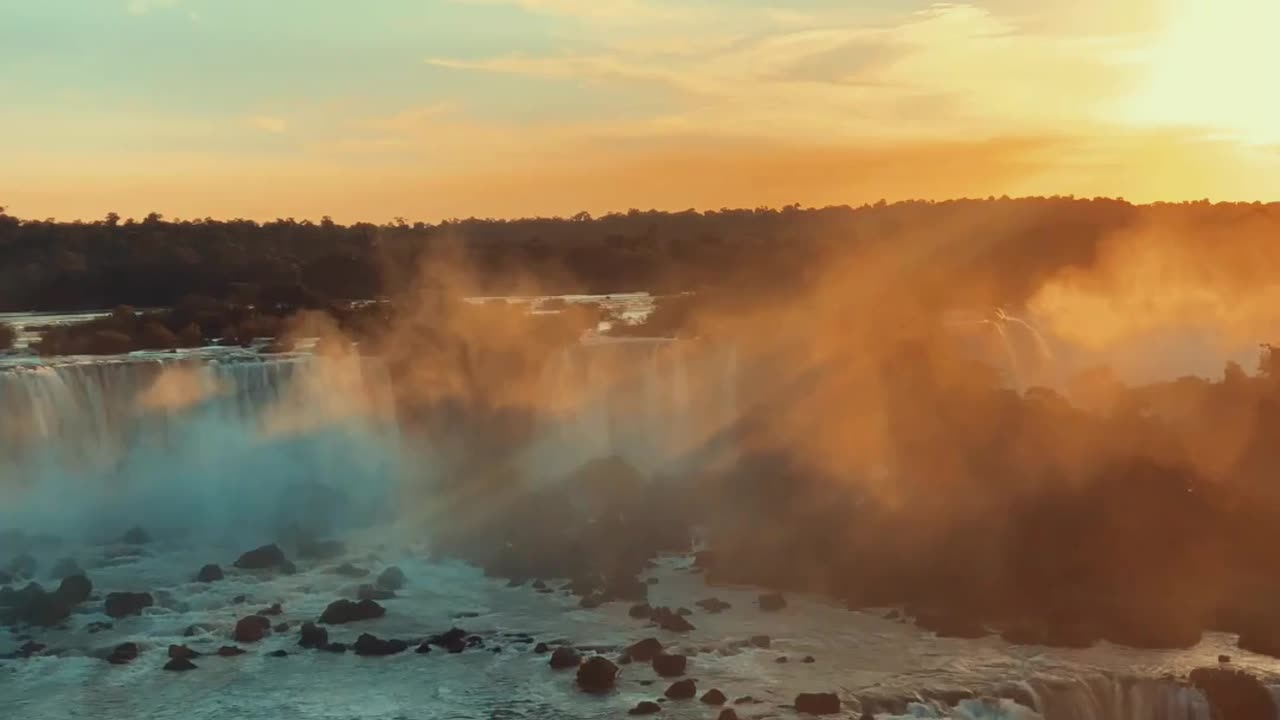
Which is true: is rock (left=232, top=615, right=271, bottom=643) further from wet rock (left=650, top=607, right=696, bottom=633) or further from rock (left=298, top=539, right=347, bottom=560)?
wet rock (left=650, top=607, right=696, bottom=633)

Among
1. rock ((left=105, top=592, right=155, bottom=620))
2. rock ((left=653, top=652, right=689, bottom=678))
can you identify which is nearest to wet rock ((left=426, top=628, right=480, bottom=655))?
rock ((left=653, top=652, right=689, bottom=678))

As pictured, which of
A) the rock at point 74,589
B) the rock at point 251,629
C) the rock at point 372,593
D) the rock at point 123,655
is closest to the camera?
the rock at point 123,655

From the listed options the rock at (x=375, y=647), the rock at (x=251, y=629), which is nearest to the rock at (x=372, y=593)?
the rock at (x=251, y=629)

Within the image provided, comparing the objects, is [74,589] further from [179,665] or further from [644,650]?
[644,650]

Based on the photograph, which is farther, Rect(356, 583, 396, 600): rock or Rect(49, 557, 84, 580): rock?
Rect(49, 557, 84, 580): rock

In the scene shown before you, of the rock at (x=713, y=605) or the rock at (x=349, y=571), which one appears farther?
the rock at (x=349, y=571)

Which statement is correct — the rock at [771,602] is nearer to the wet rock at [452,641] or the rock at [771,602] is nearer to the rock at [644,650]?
the rock at [644,650]

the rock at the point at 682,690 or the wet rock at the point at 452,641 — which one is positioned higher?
the rock at the point at 682,690
